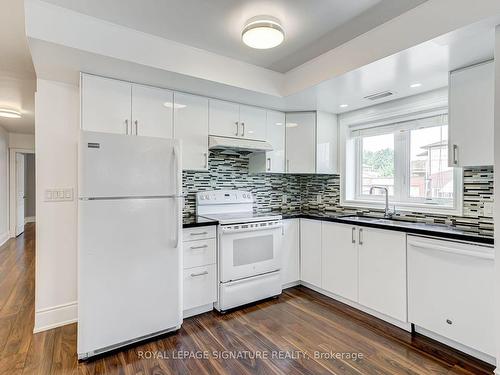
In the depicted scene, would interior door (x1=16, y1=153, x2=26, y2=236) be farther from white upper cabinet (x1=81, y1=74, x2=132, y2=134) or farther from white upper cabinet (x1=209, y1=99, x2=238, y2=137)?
white upper cabinet (x1=209, y1=99, x2=238, y2=137)

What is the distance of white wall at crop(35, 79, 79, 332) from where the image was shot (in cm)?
A: 241

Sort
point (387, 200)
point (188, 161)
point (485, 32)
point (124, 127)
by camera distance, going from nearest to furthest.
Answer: point (485, 32) < point (124, 127) < point (188, 161) < point (387, 200)

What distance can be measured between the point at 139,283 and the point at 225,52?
205 cm

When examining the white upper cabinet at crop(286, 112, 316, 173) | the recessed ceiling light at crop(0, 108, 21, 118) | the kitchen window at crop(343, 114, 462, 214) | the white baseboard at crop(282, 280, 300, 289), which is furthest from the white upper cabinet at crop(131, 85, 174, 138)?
the recessed ceiling light at crop(0, 108, 21, 118)

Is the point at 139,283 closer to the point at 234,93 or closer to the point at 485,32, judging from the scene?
the point at 234,93

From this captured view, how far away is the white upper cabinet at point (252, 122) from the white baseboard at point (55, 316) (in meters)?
2.38

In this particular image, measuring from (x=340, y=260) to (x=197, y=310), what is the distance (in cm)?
152

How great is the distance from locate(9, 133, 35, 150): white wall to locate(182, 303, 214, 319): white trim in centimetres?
630

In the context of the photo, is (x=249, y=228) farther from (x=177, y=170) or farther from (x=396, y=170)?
(x=396, y=170)

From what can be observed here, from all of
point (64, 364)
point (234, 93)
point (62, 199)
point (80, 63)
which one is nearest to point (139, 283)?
point (64, 364)

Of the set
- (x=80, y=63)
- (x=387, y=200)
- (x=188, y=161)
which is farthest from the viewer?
(x=387, y=200)

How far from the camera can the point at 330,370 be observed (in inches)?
73.0

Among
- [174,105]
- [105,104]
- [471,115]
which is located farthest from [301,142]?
[105,104]

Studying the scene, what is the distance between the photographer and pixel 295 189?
3.94 metres
